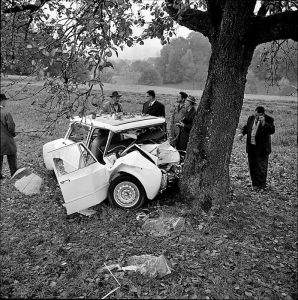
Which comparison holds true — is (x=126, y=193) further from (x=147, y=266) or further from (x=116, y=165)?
(x=147, y=266)

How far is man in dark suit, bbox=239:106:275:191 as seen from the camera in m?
8.26

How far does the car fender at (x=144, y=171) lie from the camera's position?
23.1ft

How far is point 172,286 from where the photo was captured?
470cm

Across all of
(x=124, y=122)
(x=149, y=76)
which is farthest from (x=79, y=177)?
(x=149, y=76)

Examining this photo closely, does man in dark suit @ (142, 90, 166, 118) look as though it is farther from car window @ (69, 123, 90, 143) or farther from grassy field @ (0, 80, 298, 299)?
grassy field @ (0, 80, 298, 299)

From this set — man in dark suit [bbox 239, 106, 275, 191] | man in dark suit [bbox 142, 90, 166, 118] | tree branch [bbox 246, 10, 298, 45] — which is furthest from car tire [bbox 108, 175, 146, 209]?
tree branch [bbox 246, 10, 298, 45]

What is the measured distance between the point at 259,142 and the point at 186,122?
6.19 ft

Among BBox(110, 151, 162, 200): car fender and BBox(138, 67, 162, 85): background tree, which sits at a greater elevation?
BBox(138, 67, 162, 85): background tree

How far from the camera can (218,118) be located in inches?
266

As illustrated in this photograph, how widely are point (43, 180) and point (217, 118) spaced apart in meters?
5.18

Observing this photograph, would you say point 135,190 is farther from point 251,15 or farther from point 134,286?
point 251,15

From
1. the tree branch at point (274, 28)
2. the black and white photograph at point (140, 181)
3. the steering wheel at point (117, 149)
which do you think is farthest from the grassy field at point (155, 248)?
the tree branch at point (274, 28)

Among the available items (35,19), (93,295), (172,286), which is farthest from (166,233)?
(35,19)

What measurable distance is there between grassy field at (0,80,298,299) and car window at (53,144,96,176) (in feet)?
3.11
